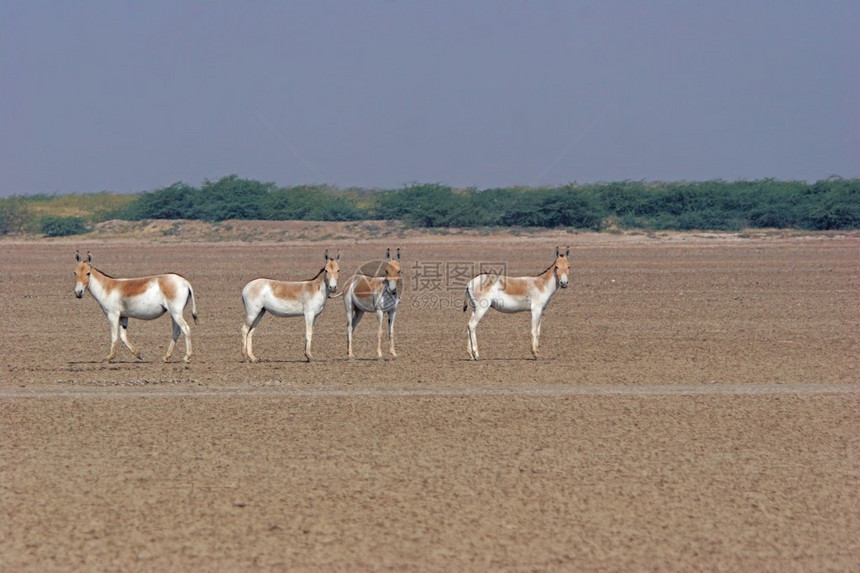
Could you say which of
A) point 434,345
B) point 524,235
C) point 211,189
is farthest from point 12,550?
point 211,189

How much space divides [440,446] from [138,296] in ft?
24.3

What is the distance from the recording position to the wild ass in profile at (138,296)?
1739cm

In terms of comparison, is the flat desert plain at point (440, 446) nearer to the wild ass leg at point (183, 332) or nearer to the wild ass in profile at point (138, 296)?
the wild ass leg at point (183, 332)

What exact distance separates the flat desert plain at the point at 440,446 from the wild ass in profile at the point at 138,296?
0.64 metres

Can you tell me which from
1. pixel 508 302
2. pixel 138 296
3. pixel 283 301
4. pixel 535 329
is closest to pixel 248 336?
pixel 283 301

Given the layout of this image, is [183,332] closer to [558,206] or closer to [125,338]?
[125,338]

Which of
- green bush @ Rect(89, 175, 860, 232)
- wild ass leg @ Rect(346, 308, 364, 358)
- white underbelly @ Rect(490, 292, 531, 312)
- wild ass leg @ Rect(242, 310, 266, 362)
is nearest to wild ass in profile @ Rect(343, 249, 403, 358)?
wild ass leg @ Rect(346, 308, 364, 358)

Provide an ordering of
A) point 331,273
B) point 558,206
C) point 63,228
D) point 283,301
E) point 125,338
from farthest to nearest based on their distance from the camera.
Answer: point 558,206 < point 63,228 < point 283,301 < point 125,338 < point 331,273

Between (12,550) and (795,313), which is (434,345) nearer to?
(795,313)

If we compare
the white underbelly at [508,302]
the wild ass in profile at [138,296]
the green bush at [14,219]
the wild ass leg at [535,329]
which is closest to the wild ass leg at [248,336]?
the wild ass in profile at [138,296]

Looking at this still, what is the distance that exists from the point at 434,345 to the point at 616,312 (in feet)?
22.9

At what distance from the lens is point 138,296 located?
1742cm

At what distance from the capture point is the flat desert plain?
8641 mm

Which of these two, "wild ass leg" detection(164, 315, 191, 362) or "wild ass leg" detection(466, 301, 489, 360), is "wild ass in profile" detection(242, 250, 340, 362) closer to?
"wild ass leg" detection(164, 315, 191, 362)
